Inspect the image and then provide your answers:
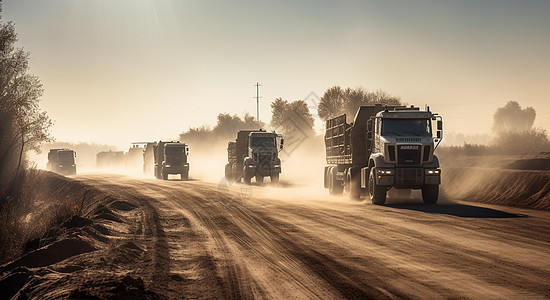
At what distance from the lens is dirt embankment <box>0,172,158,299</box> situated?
7359mm

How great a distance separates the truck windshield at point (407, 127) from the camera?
2150 centimetres

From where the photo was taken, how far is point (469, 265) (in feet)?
30.1

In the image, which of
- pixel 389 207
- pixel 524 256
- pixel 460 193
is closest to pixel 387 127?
pixel 389 207

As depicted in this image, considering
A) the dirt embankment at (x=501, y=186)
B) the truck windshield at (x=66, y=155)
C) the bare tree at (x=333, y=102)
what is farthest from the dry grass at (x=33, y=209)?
the bare tree at (x=333, y=102)

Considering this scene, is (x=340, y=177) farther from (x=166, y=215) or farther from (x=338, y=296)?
(x=338, y=296)

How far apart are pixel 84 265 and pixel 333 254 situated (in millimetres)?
4927

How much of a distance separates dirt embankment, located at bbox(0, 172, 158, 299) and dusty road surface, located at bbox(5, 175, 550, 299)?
0.08 m

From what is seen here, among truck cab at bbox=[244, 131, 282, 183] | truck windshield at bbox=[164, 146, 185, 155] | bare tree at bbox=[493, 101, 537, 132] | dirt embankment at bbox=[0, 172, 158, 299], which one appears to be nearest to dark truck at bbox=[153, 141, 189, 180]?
truck windshield at bbox=[164, 146, 185, 155]

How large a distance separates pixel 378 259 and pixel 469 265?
1.66 m

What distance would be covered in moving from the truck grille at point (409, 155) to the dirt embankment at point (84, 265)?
1065 cm

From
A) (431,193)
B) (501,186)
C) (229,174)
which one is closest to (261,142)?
(229,174)

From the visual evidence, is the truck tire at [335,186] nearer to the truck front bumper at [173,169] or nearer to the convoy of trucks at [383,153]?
the convoy of trucks at [383,153]

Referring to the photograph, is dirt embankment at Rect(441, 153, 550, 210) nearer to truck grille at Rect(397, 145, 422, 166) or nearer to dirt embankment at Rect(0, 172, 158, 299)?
truck grille at Rect(397, 145, 422, 166)

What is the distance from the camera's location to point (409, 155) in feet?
69.4
